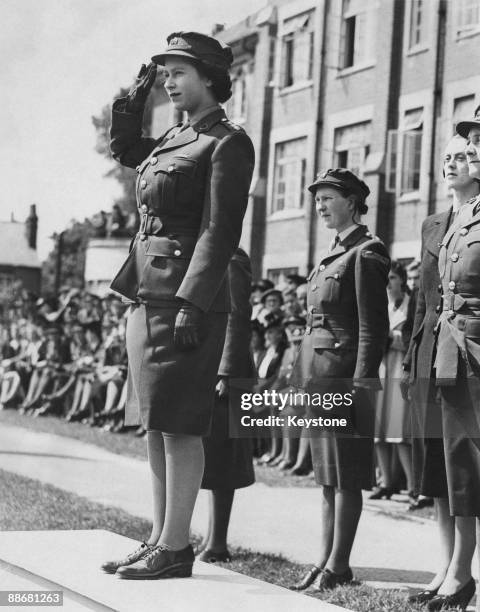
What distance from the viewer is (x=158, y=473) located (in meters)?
4.83

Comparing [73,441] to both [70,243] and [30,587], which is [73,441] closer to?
[30,587]

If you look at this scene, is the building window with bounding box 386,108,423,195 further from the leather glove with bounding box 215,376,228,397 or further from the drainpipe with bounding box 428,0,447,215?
the leather glove with bounding box 215,376,228,397

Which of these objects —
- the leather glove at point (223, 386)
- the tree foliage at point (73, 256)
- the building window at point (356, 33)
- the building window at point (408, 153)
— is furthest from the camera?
the tree foliage at point (73, 256)

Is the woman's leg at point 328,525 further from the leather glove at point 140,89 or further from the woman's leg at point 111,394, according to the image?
the woman's leg at point 111,394

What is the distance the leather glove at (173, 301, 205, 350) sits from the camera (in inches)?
180

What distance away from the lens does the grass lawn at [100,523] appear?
581 centimetres

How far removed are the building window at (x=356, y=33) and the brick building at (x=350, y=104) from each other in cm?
3

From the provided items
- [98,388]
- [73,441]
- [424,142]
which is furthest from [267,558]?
[424,142]

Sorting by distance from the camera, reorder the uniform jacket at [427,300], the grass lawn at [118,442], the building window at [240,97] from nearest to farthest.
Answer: the uniform jacket at [427,300] → the grass lawn at [118,442] → the building window at [240,97]

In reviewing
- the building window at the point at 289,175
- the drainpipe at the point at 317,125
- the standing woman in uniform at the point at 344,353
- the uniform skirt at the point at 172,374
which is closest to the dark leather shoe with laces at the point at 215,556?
the standing woman in uniform at the point at 344,353

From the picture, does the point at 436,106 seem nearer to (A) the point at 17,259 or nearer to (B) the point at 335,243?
(B) the point at 335,243

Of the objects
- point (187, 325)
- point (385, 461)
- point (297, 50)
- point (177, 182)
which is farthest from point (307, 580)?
point (297, 50)

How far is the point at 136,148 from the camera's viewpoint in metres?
5.08

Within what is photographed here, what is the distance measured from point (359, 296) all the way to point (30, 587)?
7.86ft
